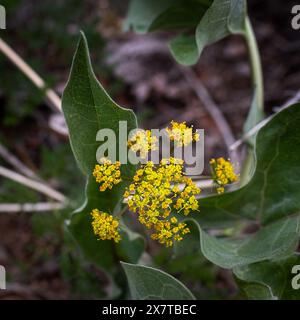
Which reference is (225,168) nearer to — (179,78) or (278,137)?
(278,137)

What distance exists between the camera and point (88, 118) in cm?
140

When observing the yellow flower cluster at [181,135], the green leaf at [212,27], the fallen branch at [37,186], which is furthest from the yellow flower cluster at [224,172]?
the fallen branch at [37,186]

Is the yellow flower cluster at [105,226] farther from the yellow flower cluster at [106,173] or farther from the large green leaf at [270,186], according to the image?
the large green leaf at [270,186]

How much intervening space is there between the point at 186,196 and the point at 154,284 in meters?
0.25

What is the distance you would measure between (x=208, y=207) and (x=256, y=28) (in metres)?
1.48

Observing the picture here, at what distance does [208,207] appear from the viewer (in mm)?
1625

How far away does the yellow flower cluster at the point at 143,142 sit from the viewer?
129cm

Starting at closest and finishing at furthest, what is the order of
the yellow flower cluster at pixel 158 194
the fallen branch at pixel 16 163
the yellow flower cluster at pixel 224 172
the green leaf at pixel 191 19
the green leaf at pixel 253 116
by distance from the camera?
the yellow flower cluster at pixel 158 194
the yellow flower cluster at pixel 224 172
the green leaf at pixel 191 19
the green leaf at pixel 253 116
the fallen branch at pixel 16 163

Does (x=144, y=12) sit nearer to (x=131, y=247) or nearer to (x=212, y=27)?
(x=212, y=27)

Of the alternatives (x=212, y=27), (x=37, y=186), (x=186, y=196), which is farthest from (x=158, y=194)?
(x=37, y=186)

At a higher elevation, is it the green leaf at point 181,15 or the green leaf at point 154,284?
the green leaf at point 181,15

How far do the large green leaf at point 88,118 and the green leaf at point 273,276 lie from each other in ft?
1.34

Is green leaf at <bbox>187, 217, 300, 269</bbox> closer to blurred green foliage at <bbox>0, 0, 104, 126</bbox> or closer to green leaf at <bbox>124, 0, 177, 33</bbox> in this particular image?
green leaf at <bbox>124, 0, 177, 33</bbox>

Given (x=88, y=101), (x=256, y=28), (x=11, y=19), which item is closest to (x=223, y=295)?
(x=88, y=101)
